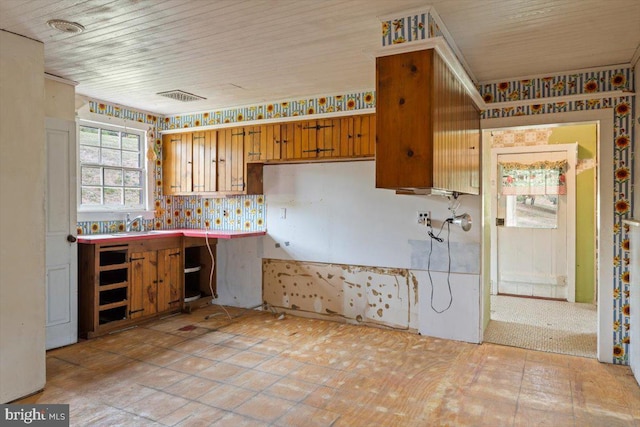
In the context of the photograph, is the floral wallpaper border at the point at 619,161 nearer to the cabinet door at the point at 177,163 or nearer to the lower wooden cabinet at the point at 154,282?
the cabinet door at the point at 177,163

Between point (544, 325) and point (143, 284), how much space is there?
14.6ft

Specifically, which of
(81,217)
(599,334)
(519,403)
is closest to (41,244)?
(81,217)

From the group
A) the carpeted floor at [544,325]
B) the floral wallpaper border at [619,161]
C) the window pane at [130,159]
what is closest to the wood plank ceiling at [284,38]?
the floral wallpaper border at [619,161]

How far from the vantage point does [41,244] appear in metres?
2.90

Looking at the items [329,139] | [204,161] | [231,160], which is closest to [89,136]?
[204,161]

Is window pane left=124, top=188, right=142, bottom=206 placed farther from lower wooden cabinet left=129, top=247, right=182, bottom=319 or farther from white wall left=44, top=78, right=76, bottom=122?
white wall left=44, top=78, right=76, bottom=122

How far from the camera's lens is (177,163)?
5402 mm

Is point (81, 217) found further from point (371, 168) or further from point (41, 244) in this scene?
point (371, 168)

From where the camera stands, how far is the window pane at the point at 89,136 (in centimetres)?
458

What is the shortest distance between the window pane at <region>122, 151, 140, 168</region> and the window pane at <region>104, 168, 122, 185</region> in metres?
0.15

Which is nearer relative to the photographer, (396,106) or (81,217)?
(396,106)

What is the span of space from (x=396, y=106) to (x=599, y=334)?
2831mm

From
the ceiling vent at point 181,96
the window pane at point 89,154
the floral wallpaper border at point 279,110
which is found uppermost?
the ceiling vent at point 181,96

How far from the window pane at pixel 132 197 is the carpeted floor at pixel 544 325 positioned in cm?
435
